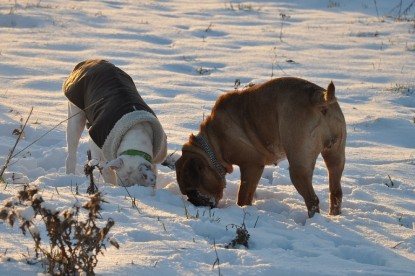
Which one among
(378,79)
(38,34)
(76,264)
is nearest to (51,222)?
(76,264)

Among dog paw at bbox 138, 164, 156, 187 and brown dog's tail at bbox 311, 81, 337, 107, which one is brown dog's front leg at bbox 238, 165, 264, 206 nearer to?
dog paw at bbox 138, 164, 156, 187

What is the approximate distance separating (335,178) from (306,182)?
0.40m

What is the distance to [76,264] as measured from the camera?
11.6ft

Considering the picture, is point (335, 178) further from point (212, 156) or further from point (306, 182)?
point (212, 156)

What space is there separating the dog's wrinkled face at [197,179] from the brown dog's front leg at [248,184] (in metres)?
0.22

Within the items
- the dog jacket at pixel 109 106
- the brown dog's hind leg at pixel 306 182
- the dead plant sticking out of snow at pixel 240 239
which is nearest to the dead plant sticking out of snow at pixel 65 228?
the dead plant sticking out of snow at pixel 240 239

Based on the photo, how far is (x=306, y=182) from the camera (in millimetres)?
5508

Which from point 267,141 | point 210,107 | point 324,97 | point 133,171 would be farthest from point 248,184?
point 210,107

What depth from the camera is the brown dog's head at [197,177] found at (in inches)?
245

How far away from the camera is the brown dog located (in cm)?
546

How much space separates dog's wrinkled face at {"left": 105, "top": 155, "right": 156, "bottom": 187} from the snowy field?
17 centimetres

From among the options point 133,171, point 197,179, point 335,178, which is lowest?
point 197,179

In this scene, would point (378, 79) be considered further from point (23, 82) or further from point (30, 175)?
point (30, 175)

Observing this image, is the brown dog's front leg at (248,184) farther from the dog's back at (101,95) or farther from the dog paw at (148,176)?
the dog's back at (101,95)
